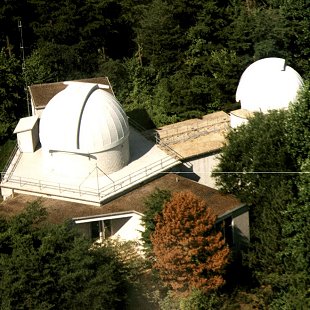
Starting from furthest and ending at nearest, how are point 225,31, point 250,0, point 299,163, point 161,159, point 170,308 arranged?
1. point 250,0
2. point 225,31
3. point 161,159
4. point 299,163
5. point 170,308

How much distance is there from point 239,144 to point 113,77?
75.9 feet

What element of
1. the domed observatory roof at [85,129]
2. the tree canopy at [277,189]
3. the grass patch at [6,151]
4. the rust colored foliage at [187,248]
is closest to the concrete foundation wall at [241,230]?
the tree canopy at [277,189]

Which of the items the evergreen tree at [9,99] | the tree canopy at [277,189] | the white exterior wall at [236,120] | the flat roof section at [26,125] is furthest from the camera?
the evergreen tree at [9,99]

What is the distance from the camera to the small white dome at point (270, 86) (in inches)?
1355

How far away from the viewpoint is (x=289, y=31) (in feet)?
140

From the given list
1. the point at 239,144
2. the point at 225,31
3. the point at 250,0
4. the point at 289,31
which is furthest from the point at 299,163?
the point at 250,0

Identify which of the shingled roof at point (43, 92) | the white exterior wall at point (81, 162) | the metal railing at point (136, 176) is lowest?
the metal railing at point (136, 176)

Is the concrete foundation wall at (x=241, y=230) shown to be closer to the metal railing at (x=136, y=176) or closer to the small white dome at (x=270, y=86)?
the metal railing at (x=136, y=176)

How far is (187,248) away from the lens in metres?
23.6

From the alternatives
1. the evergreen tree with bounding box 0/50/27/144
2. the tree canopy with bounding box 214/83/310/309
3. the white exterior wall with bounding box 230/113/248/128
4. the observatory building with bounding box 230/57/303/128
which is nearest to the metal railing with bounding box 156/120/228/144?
the white exterior wall with bounding box 230/113/248/128

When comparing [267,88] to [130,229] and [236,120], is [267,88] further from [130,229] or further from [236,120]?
[130,229]

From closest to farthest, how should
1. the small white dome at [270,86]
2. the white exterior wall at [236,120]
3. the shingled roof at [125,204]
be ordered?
the shingled roof at [125,204] < the small white dome at [270,86] < the white exterior wall at [236,120]

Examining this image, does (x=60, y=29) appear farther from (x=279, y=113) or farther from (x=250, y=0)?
(x=279, y=113)

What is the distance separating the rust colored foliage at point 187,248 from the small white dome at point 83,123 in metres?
7.29
